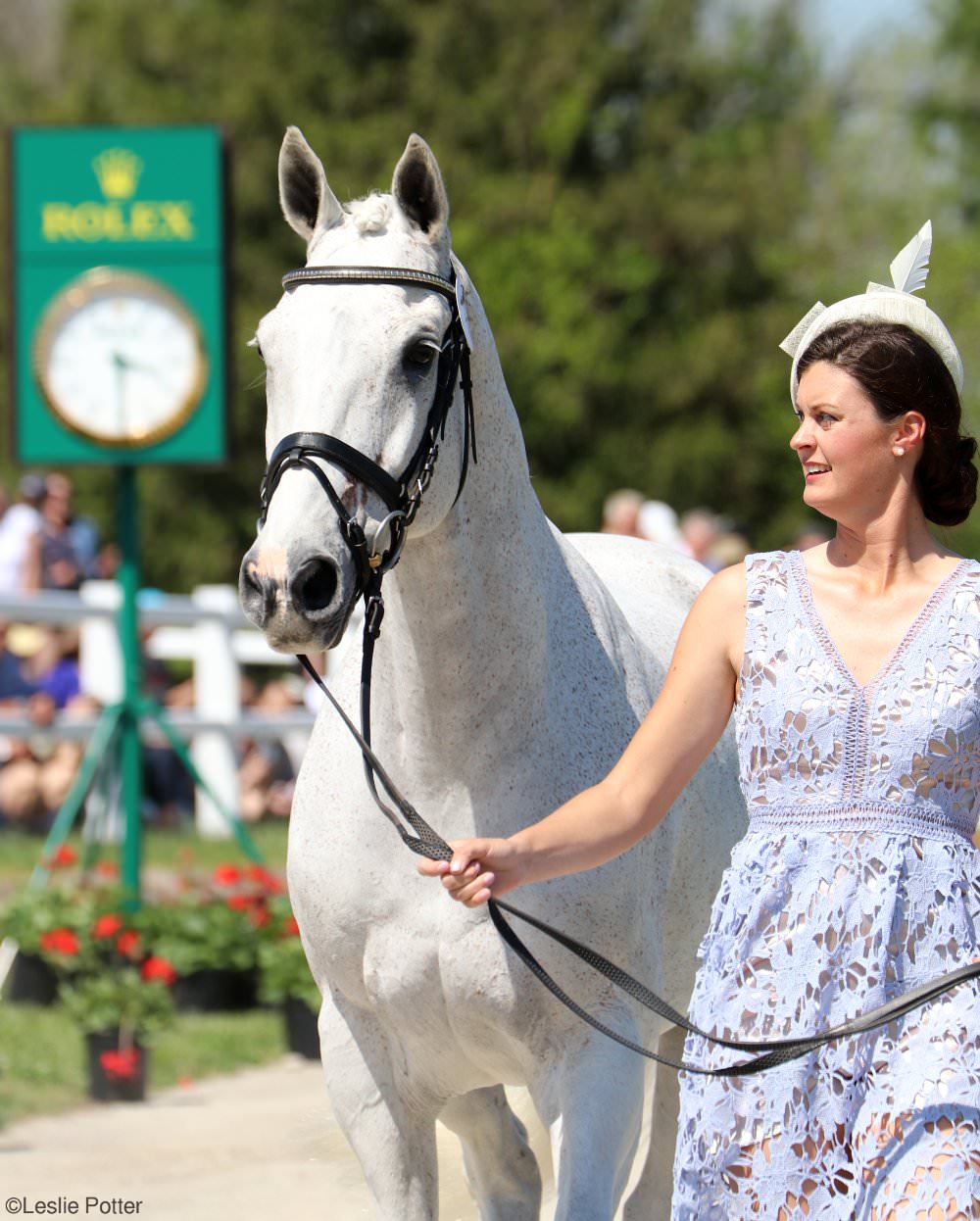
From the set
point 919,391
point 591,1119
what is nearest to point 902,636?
point 919,391

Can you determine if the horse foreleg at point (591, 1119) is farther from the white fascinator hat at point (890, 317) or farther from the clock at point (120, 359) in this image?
the clock at point (120, 359)

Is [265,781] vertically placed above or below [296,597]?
below

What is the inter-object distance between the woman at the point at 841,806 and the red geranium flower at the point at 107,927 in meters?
5.07

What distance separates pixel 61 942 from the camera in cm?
771

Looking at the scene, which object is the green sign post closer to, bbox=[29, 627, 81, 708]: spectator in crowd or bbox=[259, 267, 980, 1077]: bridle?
bbox=[29, 627, 81, 708]: spectator in crowd

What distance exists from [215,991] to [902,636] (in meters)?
5.89

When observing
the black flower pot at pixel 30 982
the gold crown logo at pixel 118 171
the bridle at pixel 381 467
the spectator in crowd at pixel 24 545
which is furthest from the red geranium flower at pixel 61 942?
the bridle at pixel 381 467

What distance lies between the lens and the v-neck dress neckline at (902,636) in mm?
2904

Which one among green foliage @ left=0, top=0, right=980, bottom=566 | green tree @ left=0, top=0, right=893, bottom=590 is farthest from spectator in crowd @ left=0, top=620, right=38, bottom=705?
green tree @ left=0, top=0, right=893, bottom=590

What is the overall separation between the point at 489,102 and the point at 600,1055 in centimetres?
2926

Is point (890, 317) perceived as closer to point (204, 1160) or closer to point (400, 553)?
point (400, 553)

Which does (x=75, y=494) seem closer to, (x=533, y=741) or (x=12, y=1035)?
(x=12, y=1035)

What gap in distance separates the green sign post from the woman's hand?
615 cm

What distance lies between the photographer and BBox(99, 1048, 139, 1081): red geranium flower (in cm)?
696
